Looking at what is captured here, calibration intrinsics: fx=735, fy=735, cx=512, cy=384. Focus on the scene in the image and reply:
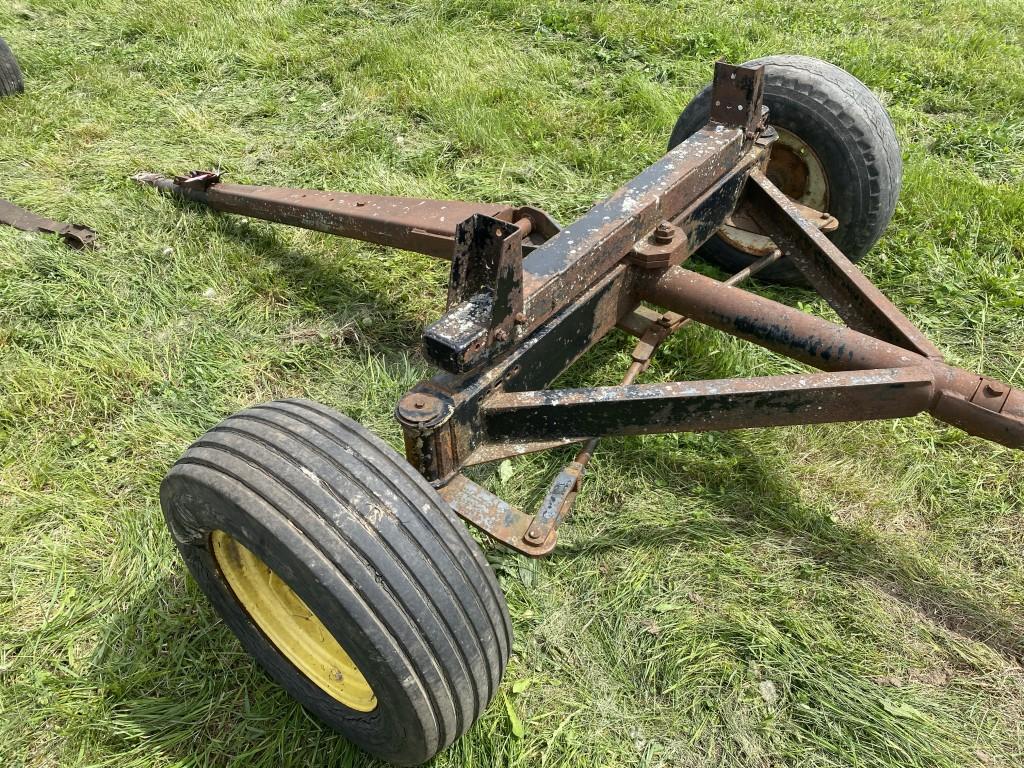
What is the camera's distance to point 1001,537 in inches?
107

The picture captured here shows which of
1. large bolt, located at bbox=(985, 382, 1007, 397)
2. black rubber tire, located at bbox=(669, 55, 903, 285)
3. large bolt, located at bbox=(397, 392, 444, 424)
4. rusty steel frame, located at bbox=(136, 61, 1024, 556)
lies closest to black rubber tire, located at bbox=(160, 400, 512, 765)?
large bolt, located at bbox=(397, 392, 444, 424)

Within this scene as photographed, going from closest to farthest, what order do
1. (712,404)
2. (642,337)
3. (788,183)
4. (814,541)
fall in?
1. (712,404)
2. (814,541)
3. (642,337)
4. (788,183)

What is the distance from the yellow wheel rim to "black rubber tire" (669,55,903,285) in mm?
2572

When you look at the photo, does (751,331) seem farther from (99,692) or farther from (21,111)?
(21,111)

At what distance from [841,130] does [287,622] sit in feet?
9.40

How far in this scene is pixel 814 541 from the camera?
106 inches

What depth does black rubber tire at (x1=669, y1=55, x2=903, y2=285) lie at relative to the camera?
3.09 meters

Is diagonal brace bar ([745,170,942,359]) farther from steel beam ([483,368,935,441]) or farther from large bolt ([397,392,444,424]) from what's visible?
large bolt ([397,392,444,424])

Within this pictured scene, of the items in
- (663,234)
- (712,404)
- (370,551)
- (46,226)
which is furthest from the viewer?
(46,226)

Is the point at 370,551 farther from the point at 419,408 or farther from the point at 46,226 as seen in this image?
the point at 46,226

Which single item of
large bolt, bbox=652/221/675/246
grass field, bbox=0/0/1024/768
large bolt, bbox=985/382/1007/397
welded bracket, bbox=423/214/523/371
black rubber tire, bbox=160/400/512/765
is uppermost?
welded bracket, bbox=423/214/523/371

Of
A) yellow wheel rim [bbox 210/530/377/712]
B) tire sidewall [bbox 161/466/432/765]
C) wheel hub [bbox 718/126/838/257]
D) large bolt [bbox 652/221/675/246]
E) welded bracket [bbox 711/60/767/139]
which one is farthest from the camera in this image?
wheel hub [bbox 718/126/838/257]

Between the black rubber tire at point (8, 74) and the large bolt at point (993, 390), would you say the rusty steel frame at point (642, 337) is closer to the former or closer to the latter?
the large bolt at point (993, 390)

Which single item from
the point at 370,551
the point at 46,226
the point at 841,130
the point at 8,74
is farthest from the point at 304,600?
the point at 8,74
